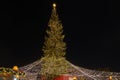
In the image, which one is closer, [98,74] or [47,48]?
[98,74]

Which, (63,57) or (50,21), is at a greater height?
(50,21)

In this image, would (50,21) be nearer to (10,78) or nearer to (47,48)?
(47,48)

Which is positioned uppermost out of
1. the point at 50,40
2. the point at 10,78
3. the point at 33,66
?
the point at 50,40

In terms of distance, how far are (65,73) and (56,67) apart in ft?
2.57

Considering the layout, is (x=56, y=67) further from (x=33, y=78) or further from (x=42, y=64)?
(x=33, y=78)

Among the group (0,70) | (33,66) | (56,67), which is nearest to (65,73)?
(56,67)

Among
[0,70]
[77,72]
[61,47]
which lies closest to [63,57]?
[61,47]

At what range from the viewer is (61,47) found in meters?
28.4

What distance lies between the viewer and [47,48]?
28469 millimetres

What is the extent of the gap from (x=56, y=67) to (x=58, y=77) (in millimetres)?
1597

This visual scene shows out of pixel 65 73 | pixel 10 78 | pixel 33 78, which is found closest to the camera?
pixel 10 78

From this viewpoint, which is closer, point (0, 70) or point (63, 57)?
point (0, 70)

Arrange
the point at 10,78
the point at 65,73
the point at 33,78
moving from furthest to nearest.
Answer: the point at 65,73 → the point at 33,78 → the point at 10,78

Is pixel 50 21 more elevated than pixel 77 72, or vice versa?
pixel 50 21
